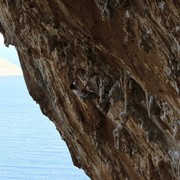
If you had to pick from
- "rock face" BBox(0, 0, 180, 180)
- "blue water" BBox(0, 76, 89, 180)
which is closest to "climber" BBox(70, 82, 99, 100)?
"rock face" BBox(0, 0, 180, 180)

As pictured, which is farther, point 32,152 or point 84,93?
point 32,152

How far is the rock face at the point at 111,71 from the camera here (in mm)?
2744

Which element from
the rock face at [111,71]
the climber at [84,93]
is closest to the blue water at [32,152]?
the rock face at [111,71]

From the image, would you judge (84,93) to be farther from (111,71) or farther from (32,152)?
(32,152)

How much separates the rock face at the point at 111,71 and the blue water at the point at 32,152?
6.30 metres

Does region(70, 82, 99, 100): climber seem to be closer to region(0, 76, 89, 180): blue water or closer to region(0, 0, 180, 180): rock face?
region(0, 0, 180, 180): rock face

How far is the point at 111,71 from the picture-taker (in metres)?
3.59

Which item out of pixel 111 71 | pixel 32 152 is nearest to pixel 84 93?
pixel 111 71

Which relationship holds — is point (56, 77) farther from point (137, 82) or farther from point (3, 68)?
point (3, 68)

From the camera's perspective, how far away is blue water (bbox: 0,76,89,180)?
11242 mm

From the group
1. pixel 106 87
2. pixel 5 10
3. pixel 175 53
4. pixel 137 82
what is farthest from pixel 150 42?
pixel 5 10

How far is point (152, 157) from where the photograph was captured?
3.70m

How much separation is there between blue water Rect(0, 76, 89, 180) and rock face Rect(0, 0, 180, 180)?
630 cm

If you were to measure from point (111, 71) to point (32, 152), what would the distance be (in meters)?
9.72
